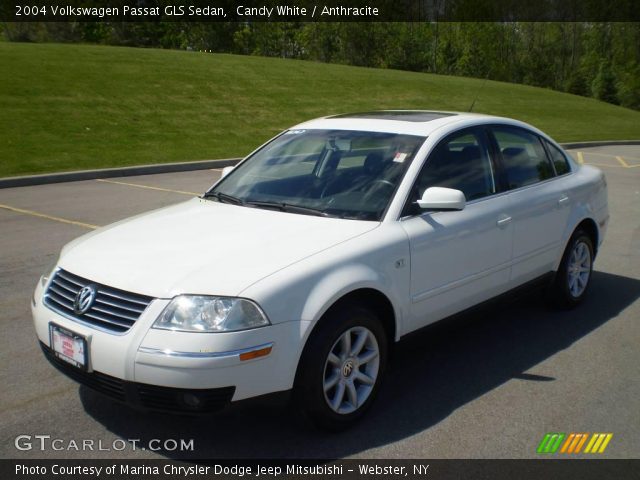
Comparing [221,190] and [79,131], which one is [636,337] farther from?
[79,131]

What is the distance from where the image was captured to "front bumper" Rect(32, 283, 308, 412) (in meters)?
3.27

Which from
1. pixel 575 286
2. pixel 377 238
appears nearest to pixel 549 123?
pixel 575 286

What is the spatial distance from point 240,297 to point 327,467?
0.94 metres

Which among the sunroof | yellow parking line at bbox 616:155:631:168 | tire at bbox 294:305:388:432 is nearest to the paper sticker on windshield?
the sunroof

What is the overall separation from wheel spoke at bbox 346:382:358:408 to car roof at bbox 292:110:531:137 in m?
1.78

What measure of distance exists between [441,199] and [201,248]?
1.44 m

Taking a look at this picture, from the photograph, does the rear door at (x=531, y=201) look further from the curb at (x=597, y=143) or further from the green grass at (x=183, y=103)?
the curb at (x=597, y=143)

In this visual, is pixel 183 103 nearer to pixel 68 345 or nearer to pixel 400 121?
pixel 400 121

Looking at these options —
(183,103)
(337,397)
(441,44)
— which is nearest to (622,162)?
(183,103)

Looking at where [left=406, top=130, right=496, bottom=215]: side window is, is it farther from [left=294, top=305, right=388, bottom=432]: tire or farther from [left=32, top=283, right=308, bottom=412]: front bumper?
[left=32, top=283, right=308, bottom=412]: front bumper

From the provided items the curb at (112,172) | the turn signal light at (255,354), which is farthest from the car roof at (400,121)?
the curb at (112,172)

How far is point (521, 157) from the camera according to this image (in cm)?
550

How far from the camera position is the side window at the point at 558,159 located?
591 cm

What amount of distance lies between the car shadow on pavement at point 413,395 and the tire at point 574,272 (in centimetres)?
14
